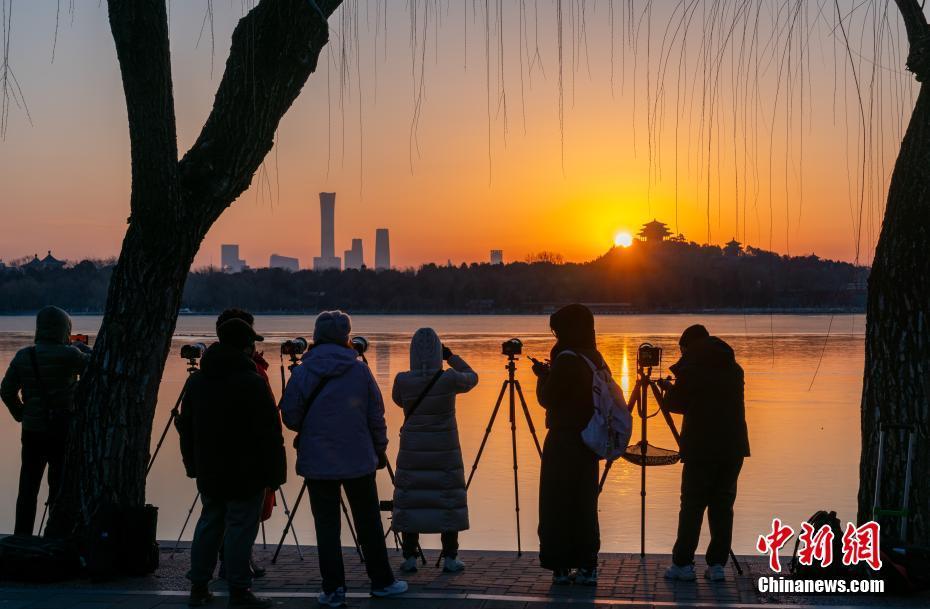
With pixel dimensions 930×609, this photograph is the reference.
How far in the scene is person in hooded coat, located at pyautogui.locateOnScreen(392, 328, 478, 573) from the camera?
6512 mm

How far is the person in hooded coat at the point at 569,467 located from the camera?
6.12 meters

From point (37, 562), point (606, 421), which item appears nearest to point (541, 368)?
point (606, 421)

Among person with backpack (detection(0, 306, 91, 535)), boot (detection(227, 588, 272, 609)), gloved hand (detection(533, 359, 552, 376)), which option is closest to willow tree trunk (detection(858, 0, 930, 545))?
gloved hand (detection(533, 359, 552, 376))

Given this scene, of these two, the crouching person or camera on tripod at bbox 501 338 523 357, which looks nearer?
the crouching person

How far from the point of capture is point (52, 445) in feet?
24.1

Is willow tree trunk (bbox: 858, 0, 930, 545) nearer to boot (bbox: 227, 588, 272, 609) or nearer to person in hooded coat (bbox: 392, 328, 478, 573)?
person in hooded coat (bbox: 392, 328, 478, 573)

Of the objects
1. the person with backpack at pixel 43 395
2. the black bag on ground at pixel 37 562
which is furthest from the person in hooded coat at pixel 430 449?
the person with backpack at pixel 43 395

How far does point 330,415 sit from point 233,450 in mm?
500

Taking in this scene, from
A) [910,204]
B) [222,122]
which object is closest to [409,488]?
[222,122]

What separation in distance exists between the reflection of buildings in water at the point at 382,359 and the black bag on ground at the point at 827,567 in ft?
60.9

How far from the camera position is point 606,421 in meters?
6.14

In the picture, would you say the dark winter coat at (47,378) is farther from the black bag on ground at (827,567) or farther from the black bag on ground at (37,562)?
the black bag on ground at (827,567)

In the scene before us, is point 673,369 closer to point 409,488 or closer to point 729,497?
point 729,497

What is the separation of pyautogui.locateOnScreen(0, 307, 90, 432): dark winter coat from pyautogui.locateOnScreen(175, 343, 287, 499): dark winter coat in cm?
199
